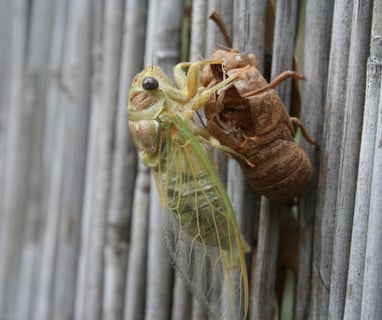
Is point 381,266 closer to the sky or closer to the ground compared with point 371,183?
closer to the ground

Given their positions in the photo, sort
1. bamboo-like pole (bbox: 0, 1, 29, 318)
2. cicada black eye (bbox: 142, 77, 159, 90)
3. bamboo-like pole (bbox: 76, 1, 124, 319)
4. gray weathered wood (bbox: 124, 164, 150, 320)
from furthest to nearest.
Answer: bamboo-like pole (bbox: 0, 1, 29, 318) → bamboo-like pole (bbox: 76, 1, 124, 319) → gray weathered wood (bbox: 124, 164, 150, 320) → cicada black eye (bbox: 142, 77, 159, 90)

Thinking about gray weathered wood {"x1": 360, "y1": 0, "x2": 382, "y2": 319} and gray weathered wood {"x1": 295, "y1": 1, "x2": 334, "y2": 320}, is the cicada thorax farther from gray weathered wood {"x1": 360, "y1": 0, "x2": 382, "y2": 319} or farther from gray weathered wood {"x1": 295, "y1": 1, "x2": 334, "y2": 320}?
gray weathered wood {"x1": 360, "y1": 0, "x2": 382, "y2": 319}

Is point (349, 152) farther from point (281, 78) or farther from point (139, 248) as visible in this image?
point (139, 248)

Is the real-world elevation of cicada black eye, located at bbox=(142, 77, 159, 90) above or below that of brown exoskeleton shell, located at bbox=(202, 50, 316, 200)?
above

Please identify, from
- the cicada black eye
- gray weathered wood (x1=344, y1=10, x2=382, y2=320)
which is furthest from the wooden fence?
the cicada black eye

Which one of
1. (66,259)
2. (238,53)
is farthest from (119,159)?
(238,53)

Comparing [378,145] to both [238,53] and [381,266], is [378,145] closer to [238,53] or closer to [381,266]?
[381,266]

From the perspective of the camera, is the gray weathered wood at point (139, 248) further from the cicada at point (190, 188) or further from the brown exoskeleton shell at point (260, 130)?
the brown exoskeleton shell at point (260, 130)
